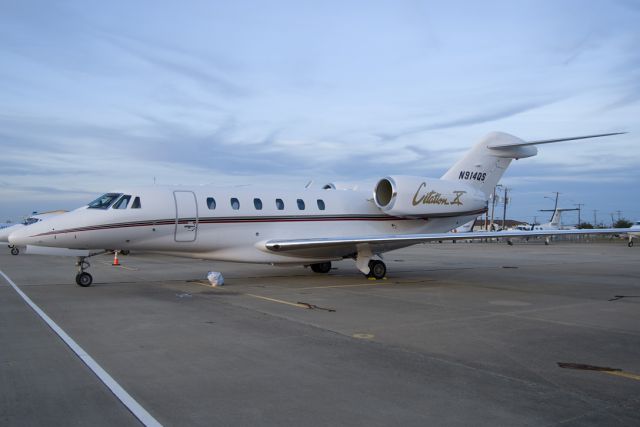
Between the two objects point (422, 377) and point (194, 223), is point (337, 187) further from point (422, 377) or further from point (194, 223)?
point (422, 377)

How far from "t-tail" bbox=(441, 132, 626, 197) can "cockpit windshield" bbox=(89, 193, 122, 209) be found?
11.2 meters

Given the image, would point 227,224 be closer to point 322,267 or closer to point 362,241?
point 362,241

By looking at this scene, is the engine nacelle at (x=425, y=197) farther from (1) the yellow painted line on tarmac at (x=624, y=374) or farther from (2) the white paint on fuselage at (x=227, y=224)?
(1) the yellow painted line on tarmac at (x=624, y=374)

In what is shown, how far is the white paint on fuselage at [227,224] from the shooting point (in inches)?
514

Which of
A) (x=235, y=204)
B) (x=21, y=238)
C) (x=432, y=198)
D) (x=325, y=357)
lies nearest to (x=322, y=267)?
(x=432, y=198)

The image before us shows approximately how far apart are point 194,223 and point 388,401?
1056cm

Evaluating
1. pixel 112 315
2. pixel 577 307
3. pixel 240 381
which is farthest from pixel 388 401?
pixel 577 307

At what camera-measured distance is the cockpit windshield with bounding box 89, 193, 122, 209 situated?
44.3ft

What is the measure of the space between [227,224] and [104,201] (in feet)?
10.8

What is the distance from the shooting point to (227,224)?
14922mm

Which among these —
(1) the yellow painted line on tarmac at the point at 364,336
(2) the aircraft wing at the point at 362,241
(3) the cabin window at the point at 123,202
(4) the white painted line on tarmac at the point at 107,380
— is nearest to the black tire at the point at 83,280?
(3) the cabin window at the point at 123,202

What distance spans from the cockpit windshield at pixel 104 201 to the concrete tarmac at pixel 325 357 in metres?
2.19

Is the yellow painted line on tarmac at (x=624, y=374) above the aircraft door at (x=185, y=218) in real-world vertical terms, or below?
below

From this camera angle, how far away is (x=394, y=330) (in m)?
8.08
